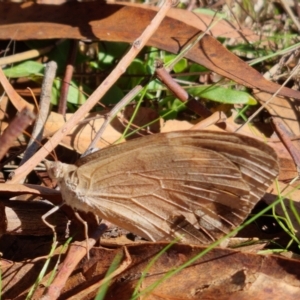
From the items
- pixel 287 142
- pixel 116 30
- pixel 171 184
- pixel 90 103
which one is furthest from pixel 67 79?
pixel 287 142

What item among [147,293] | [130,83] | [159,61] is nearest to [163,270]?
[147,293]

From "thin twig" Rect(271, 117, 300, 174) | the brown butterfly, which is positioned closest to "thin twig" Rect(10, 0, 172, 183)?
the brown butterfly

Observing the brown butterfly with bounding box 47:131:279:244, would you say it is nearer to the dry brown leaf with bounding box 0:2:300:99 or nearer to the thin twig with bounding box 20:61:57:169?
the thin twig with bounding box 20:61:57:169

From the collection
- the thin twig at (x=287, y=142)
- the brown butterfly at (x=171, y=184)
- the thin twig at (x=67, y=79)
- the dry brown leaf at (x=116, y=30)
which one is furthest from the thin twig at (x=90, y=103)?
the thin twig at (x=287, y=142)

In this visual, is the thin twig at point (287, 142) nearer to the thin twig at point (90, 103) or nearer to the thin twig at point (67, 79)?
the thin twig at point (90, 103)

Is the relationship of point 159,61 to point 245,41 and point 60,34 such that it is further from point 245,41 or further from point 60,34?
point 245,41

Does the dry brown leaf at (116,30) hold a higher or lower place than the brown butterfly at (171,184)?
higher

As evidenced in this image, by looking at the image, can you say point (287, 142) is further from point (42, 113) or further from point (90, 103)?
point (42, 113)

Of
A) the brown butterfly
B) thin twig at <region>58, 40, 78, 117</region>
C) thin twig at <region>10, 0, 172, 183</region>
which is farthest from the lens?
thin twig at <region>58, 40, 78, 117</region>

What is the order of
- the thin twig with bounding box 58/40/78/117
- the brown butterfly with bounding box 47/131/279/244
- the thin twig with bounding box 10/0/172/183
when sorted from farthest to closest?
1. the thin twig with bounding box 58/40/78/117
2. the thin twig with bounding box 10/0/172/183
3. the brown butterfly with bounding box 47/131/279/244
